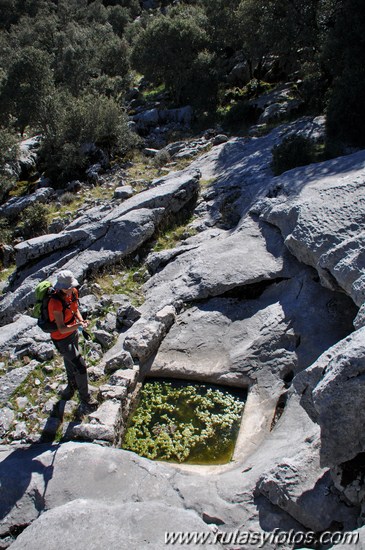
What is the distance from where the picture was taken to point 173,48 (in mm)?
32375

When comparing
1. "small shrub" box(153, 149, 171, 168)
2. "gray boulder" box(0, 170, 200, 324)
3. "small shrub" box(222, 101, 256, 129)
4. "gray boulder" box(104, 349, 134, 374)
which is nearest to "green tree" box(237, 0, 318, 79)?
"small shrub" box(222, 101, 256, 129)

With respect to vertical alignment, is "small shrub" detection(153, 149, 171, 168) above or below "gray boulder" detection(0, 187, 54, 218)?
below

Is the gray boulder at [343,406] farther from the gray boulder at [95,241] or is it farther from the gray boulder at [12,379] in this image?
the gray boulder at [95,241]

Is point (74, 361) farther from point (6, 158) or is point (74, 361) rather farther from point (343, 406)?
point (6, 158)

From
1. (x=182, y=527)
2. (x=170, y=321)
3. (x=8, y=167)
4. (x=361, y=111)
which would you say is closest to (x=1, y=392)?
(x=170, y=321)

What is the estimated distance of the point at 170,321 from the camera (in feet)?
39.4

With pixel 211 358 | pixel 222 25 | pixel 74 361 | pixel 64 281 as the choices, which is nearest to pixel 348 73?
pixel 211 358

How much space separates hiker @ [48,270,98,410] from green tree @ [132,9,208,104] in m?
26.0

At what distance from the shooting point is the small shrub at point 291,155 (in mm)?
15711

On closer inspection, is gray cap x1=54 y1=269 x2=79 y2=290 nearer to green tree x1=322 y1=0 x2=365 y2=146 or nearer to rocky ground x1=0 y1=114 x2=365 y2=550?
rocky ground x1=0 y1=114 x2=365 y2=550

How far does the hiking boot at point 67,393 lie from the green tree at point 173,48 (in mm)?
26228

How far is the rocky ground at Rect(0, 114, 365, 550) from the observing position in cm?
637

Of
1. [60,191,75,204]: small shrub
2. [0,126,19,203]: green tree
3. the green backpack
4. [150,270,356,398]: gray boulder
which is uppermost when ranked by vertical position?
[0,126,19,203]: green tree

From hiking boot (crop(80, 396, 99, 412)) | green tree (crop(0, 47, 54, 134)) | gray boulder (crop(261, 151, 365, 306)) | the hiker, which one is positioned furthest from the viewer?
green tree (crop(0, 47, 54, 134))
